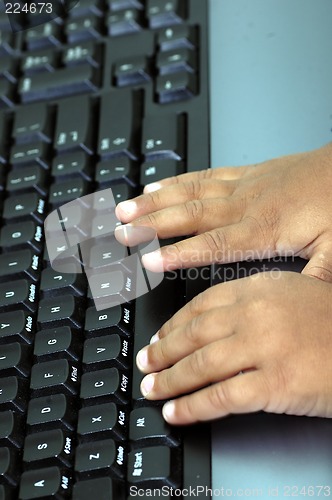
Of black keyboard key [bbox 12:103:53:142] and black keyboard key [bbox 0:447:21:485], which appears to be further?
black keyboard key [bbox 12:103:53:142]

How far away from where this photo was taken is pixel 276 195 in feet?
2.03

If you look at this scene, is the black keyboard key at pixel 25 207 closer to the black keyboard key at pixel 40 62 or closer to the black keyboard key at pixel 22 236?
the black keyboard key at pixel 22 236

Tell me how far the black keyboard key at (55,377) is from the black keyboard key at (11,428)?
0.02 m

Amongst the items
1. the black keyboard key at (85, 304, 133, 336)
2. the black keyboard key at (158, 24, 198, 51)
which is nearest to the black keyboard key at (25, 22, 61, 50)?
the black keyboard key at (158, 24, 198, 51)

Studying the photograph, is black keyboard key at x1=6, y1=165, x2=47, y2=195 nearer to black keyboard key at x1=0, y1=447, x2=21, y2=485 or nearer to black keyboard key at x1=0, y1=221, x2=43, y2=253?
black keyboard key at x1=0, y1=221, x2=43, y2=253

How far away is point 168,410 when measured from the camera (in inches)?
19.7

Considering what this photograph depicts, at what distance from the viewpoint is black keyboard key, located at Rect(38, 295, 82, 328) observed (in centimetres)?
56

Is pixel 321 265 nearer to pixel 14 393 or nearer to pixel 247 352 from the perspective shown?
pixel 247 352

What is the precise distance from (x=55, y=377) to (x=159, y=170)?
213 millimetres

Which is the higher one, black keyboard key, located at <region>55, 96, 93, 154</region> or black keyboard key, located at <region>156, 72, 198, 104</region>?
black keyboard key, located at <region>156, 72, 198, 104</region>

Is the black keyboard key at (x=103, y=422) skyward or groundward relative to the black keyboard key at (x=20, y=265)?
groundward

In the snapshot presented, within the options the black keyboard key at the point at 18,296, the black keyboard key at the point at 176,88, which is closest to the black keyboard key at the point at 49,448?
the black keyboard key at the point at 18,296

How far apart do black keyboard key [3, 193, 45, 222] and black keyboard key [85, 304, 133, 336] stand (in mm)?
117

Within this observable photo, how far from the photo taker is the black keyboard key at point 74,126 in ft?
2.23
